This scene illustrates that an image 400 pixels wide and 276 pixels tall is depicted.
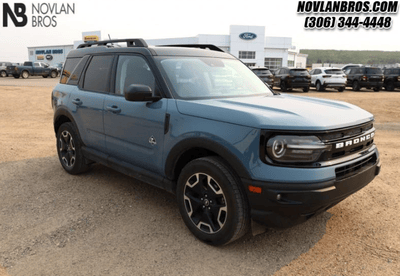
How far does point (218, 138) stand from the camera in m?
3.02

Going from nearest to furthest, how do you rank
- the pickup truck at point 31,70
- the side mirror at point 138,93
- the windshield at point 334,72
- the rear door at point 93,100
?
the side mirror at point 138,93, the rear door at point 93,100, the windshield at point 334,72, the pickup truck at point 31,70

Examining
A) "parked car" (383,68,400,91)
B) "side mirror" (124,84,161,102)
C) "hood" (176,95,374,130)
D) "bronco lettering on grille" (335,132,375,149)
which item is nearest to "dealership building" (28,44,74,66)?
"parked car" (383,68,400,91)

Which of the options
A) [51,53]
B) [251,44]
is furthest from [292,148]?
[51,53]

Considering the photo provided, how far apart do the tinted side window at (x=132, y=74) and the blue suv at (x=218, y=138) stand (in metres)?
0.01

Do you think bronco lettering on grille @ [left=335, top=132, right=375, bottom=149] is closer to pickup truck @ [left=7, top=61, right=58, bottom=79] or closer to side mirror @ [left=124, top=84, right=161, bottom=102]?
side mirror @ [left=124, top=84, right=161, bottom=102]

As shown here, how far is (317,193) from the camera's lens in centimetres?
271

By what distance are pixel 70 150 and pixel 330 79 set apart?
20.1m

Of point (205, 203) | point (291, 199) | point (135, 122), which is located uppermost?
point (135, 122)

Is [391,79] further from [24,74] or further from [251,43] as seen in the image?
[251,43]

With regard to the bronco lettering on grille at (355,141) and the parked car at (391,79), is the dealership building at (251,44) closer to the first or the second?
the parked car at (391,79)

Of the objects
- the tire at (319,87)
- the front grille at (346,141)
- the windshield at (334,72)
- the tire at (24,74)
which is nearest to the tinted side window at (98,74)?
the front grille at (346,141)

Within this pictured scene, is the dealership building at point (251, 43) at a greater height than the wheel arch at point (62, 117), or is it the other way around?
the dealership building at point (251, 43)

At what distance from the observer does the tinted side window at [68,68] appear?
5230 mm

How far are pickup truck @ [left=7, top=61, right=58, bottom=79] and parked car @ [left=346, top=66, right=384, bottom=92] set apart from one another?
2890cm
